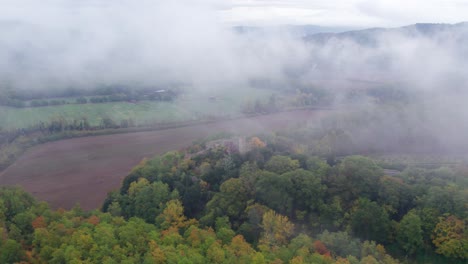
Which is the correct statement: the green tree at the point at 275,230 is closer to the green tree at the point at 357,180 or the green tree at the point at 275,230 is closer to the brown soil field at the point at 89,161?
the green tree at the point at 357,180

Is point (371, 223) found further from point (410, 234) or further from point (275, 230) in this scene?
point (275, 230)

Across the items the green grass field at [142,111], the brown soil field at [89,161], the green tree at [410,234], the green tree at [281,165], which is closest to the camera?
the green tree at [410,234]

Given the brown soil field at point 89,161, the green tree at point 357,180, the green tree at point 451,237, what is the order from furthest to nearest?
the brown soil field at point 89,161 < the green tree at point 357,180 < the green tree at point 451,237

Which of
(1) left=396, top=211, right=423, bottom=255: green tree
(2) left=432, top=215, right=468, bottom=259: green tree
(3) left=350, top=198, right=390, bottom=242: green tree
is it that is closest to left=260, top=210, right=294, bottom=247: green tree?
(3) left=350, top=198, right=390, bottom=242: green tree

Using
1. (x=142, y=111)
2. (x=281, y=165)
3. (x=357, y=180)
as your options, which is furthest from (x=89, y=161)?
(x=357, y=180)

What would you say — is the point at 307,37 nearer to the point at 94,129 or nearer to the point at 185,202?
the point at 94,129

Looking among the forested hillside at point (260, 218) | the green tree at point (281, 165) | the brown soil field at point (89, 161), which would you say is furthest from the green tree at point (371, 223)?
the brown soil field at point (89, 161)
